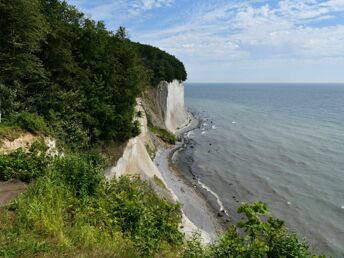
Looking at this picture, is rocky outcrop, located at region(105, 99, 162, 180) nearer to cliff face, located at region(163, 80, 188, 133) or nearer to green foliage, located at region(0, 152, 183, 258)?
green foliage, located at region(0, 152, 183, 258)

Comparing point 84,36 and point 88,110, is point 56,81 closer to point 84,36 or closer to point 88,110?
point 88,110

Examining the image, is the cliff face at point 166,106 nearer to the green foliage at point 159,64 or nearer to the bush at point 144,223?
the green foliage at point 159,64

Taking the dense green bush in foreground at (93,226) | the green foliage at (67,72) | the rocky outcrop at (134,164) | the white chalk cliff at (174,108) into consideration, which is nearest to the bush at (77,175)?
the dense green bush in foreground at (93,226)

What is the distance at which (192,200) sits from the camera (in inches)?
1142

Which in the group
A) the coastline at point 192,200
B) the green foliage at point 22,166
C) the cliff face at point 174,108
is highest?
the green foliage at point 22,166

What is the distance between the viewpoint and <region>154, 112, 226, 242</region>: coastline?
2445 centimetres

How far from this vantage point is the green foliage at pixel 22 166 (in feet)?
35.1

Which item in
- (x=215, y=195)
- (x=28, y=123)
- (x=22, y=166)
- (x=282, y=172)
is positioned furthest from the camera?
(x=282, y=172)

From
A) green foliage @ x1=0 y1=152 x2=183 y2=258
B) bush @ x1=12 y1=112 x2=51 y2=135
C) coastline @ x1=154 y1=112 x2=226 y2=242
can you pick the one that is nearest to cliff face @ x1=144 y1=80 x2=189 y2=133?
coastline @ x1=154 y1=112 x2=226 y2=242

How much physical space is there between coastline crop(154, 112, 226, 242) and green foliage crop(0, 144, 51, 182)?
35.1ft

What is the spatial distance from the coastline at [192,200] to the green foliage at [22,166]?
10.7 metres

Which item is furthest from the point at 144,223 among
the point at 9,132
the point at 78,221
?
the point at 9,132

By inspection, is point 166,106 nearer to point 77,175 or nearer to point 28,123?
point 28,123

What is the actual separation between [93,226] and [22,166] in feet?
14.0
